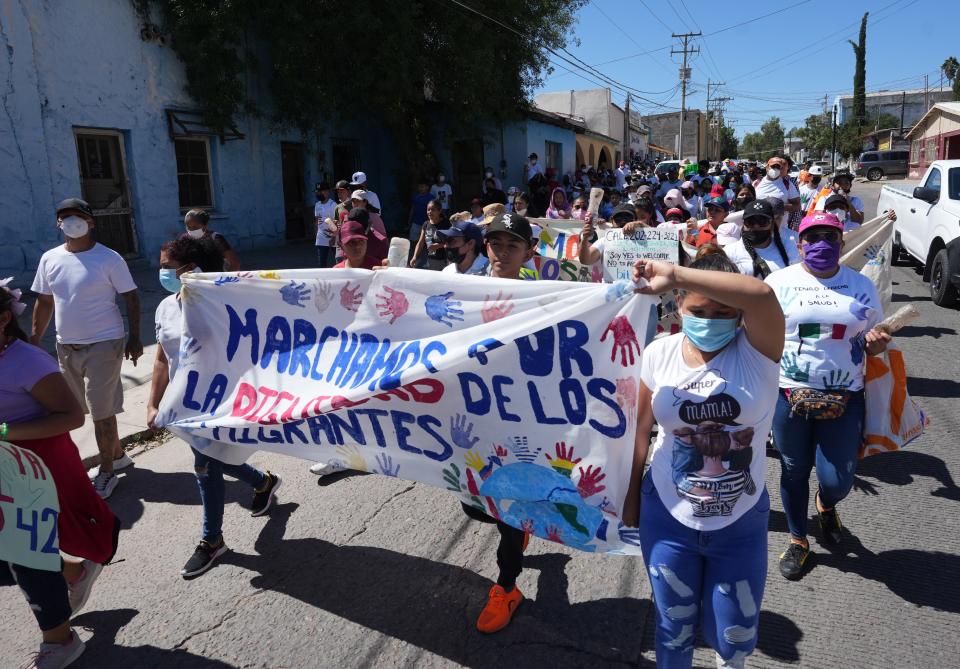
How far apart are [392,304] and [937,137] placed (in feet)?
144

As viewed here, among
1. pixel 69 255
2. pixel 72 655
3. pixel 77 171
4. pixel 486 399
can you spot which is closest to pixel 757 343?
pixel 486 399

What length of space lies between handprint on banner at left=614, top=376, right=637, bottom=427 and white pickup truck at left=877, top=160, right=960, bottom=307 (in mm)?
7902

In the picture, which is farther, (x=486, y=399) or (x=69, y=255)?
(x=69, y=255)

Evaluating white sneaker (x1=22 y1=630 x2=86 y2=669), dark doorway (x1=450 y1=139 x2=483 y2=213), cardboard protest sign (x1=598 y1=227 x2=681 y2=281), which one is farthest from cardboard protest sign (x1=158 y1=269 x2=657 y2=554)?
dark doorway (x1=450 y1=139 x2=483 y2=213)

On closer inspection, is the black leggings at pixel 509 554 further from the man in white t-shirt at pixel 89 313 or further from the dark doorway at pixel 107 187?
the dark doorway at pixel 107 187

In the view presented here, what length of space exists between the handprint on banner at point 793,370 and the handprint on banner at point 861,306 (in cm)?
34

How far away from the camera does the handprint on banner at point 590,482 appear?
8.71 ft

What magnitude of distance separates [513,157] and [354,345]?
65.6 feet

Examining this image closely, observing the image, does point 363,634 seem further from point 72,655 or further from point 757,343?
point 757,343

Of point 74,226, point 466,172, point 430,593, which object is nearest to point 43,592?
point 430,593

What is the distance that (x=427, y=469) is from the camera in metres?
3.17

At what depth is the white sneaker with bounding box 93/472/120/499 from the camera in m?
4.77

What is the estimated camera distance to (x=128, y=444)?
5.68 metres

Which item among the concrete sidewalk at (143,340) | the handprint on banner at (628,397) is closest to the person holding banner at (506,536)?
the handprint on banner at (628,397)
